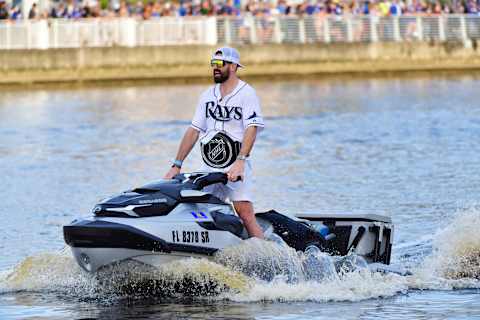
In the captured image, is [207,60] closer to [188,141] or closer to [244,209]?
[188,141]

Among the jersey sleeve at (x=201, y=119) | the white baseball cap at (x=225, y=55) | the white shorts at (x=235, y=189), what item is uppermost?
the white baseball cap at (x=225, y=55)

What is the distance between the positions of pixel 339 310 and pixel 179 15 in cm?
4143

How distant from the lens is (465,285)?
13.4m

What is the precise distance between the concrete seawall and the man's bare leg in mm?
36650

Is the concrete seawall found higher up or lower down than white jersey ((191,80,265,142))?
lower down

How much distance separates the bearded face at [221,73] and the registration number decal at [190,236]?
1411mm

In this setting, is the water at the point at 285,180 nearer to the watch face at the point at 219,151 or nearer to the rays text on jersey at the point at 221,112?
the watch face at the point at 219,151

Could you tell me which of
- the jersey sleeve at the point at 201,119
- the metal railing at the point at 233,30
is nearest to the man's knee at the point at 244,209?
the jersey sleeve at the point at 201,119

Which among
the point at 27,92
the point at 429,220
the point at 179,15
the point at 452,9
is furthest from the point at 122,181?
the point at 452,9

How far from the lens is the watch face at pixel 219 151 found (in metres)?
13.0

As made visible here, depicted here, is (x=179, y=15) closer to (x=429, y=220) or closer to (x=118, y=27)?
(x=118, y=27)

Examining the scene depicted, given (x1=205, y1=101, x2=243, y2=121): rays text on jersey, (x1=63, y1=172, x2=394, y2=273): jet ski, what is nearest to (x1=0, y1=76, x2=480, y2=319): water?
(x1=63, y1=172, x2=394, y2=273): jet ski

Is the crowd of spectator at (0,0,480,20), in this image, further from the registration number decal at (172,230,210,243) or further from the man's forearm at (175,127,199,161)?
the registration number decal at (172,230,210,243)

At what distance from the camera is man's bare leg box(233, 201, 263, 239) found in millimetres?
12906
